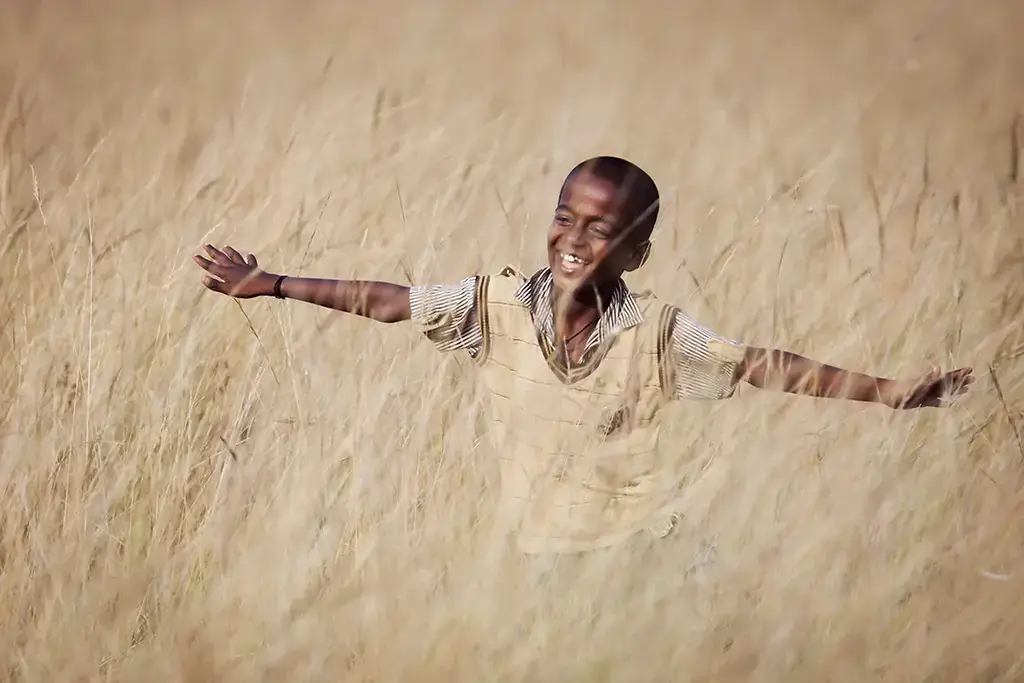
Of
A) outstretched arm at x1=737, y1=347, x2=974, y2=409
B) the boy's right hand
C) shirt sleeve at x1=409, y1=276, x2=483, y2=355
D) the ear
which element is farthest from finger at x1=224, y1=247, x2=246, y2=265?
outstretched arm at x1=737, y1=347, x2=974, y2=409

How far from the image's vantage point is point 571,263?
1.27 metres

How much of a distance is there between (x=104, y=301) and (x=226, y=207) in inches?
8.9

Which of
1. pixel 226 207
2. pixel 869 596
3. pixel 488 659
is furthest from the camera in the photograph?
pixel 226 207

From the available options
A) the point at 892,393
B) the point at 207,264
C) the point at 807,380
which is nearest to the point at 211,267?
the point at 207,264

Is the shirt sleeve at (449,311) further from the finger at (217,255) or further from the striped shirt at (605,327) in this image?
the finger at (217,255)

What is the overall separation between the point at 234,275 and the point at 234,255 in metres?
0.04

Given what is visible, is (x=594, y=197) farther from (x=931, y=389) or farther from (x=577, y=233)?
(x=931, y=389)

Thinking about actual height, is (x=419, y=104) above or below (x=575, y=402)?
above

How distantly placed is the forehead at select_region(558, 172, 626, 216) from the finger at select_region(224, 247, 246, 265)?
47 cm

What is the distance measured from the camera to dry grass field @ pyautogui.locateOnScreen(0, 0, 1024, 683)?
1.30 meters

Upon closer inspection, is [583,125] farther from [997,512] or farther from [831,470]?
[997,512]

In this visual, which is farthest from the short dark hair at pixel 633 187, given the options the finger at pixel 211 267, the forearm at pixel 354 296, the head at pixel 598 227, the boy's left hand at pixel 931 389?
the finger at pixel 211 267

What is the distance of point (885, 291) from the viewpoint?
1.50m

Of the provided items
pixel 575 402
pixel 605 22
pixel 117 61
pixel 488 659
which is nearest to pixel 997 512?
pixel 575 402
